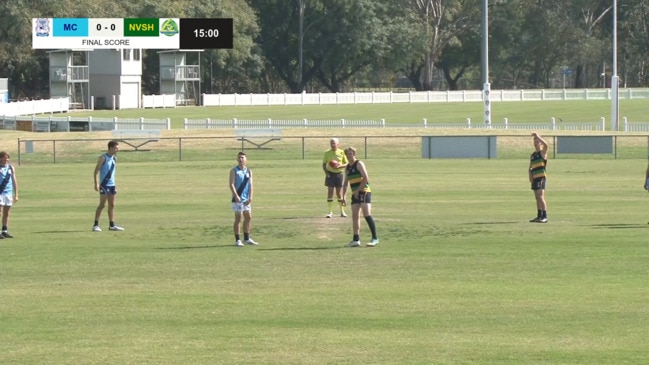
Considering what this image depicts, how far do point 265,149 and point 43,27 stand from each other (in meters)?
41.4

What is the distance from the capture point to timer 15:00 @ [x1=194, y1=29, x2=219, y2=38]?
100562mm

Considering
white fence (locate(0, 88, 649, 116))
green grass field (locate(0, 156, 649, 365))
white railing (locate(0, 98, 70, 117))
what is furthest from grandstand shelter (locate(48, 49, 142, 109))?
green grass field (locate(0, 156, 649, 365))

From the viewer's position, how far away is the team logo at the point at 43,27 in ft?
303

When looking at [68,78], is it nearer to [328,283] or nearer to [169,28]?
[169,28]

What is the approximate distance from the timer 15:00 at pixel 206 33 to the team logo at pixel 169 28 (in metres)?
2.43

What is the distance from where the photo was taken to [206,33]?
334ft

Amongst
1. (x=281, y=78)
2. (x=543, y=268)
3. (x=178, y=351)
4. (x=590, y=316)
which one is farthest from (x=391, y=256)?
(x=281, y=78)

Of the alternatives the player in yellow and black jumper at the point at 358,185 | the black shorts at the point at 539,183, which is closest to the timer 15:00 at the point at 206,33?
the black shorts at the point at 539,183

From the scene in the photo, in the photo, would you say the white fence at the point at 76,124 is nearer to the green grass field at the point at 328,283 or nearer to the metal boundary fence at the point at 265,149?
the metal boundary fence at the point at 265,149

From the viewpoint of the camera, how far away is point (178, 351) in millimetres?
13961
